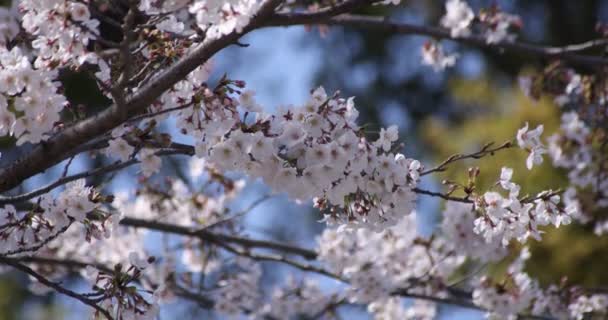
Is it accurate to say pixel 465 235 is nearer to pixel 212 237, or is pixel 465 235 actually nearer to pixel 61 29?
pixel 212 237

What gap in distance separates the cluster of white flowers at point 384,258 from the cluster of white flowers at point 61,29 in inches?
82.2

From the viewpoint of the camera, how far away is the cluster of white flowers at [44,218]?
94.8 inches

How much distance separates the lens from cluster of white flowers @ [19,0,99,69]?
2.11m

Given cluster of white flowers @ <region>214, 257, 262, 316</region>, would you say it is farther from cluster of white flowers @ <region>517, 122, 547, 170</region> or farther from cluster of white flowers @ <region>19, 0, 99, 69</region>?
cluster of white flowers @ <region>19, 0, 99, 69</region>

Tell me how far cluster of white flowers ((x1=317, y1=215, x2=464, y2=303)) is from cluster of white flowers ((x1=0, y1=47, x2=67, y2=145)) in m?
2.13

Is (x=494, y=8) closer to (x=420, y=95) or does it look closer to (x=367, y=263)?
(x=367, y=263)

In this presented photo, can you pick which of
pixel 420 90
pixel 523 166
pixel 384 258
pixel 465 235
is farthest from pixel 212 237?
pixel 420 90

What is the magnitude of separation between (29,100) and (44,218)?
0.50 metres

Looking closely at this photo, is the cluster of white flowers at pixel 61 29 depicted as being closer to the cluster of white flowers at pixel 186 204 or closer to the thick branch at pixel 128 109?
the thick branch at pixel 128 109

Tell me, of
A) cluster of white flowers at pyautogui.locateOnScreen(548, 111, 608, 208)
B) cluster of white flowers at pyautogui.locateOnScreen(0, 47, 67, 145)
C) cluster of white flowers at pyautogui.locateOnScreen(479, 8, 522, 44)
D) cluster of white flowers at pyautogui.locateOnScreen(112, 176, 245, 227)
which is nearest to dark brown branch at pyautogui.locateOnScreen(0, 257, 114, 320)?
cluster of white flowers at pyautogui.locateOnScreen(0, 47, 67, 145)

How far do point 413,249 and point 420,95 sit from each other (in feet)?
23.6

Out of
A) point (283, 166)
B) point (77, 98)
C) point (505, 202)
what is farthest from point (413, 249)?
point (77, 98)

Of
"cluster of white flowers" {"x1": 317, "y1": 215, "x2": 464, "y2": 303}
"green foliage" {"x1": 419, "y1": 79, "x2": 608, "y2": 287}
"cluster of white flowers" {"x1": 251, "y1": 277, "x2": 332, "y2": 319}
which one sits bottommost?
"cluster of white flowers" {"x1": 251, "y1": 277, "x2": 332, "y2": 319}

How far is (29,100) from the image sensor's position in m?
2.10
